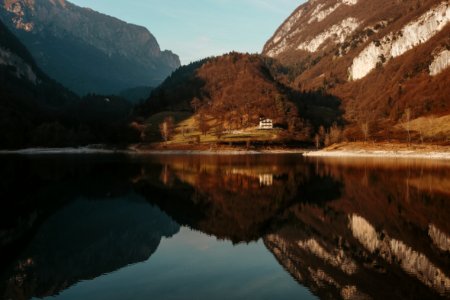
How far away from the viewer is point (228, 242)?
A: 126 ft

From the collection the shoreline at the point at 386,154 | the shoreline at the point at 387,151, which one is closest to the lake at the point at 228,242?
the shoreline at the point at 386,154

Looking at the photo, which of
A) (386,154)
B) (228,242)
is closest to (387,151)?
(386,154)

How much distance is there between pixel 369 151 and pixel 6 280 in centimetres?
16514

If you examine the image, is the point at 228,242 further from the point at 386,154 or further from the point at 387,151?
the point at 387,151

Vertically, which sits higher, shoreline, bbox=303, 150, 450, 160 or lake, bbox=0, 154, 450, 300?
lake, bbox=0, 154, 450, 300

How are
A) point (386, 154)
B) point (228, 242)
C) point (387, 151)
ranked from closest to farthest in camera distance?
1. point (228, 242)
2. point (386, 154)
3. point (387, 151)

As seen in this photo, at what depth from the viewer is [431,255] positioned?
1240 inches

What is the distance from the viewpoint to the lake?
26.0 metres

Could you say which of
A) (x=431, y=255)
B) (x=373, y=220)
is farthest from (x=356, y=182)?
(x=431, y=255)

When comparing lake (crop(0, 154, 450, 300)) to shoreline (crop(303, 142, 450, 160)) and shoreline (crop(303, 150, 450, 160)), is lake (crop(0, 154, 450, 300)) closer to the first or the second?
shoreline (crop(303, 150, 450, 160))

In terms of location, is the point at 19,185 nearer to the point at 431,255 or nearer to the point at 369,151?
the point at 431,255

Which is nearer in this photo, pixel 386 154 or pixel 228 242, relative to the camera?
pixel 228 242

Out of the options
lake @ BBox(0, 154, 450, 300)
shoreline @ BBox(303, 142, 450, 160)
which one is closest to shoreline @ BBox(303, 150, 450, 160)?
shoreline @ BBox(303, 142, 450, 160)

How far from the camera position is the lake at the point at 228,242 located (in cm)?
2603
